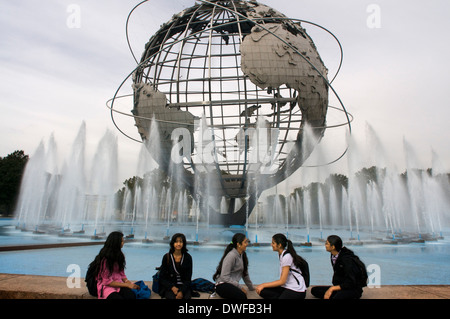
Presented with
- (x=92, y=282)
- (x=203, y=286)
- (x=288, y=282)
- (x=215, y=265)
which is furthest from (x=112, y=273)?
(x=215, y=265)

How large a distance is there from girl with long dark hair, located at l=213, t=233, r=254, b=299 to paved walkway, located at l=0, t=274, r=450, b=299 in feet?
0.67

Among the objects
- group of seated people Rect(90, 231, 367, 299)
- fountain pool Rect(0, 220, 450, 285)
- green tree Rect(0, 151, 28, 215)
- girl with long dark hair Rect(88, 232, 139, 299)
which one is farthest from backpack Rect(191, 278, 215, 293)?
green tree Rect(0, 151, 28, 215)

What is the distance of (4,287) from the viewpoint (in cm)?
283

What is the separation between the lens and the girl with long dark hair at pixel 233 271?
270cm

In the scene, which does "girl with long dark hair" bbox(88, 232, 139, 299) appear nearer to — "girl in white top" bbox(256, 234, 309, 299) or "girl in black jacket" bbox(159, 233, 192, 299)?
"girl in black jacket" bbox(159, 233, 192, 299)

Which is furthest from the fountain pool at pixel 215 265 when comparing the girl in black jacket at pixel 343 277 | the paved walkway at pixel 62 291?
the girl in black jacket at pixel 343 277

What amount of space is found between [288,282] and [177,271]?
116 centimetres

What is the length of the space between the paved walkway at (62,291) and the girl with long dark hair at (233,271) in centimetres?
20

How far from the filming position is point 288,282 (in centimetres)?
272

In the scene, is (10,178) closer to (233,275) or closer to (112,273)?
(112,273)

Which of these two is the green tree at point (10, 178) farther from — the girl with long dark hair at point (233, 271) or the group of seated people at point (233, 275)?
the girl with long dark hair at point (233, 271)
